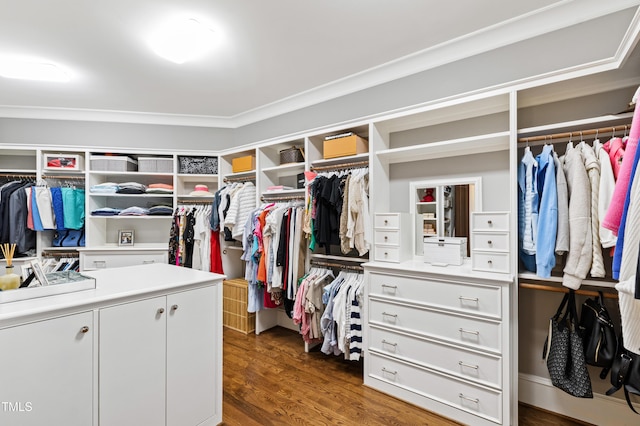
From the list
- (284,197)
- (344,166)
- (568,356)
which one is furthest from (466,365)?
(284,197)

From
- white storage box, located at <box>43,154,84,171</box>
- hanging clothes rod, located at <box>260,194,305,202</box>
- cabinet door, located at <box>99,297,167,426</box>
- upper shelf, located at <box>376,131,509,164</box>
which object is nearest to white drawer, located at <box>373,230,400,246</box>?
upper shelf, located at <box>376,131,509,164</box>

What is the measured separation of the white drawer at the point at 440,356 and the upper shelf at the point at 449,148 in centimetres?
139

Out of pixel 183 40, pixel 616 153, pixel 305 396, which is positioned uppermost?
pixel 183 40

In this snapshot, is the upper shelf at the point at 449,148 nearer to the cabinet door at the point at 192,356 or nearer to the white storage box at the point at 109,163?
the cabinet door at the point at 192,356

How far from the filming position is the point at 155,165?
3.85m

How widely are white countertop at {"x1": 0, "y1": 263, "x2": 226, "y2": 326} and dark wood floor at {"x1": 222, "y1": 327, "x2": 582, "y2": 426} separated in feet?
3.22

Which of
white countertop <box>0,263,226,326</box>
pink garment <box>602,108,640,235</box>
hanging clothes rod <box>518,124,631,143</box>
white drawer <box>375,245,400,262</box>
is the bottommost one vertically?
white countertop <box>0,263,226,326</box>

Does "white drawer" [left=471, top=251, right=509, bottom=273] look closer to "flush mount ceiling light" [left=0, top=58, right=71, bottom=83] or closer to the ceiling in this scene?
the ceiling

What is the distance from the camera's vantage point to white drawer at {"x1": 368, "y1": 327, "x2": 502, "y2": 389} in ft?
6.07

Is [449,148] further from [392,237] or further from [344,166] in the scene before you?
[344,166]

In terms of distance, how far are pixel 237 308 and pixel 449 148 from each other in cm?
276

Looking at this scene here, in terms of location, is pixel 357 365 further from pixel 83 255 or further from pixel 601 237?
pixel 83 255

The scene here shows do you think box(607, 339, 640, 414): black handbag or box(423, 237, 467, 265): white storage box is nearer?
box(607, 339, 640, 414): black handbag

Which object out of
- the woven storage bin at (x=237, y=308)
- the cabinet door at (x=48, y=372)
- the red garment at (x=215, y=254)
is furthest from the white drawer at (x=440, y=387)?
the red garment at (x=215, y=254)
